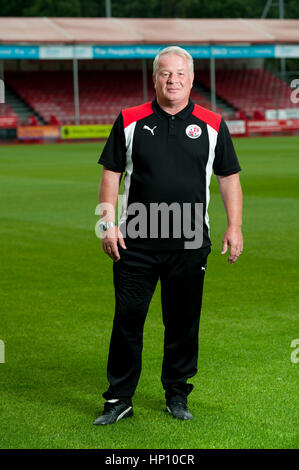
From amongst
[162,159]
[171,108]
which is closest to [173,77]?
[171,108]

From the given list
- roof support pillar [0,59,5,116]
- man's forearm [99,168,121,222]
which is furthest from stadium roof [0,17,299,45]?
man's forearm [99,168,121,222]

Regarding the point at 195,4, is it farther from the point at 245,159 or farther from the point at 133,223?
the point at 133,223

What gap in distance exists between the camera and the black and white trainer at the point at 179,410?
488cm

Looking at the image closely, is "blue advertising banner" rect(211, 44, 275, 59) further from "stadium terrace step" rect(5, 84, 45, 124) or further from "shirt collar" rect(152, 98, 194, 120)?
"shirt collar" rect(152, 98, 194, 120)

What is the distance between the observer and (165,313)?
16.3 ft

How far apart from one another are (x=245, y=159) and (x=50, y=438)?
22995 mm

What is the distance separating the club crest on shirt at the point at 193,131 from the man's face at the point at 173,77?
15 cm

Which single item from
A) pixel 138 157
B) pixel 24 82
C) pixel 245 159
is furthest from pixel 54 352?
pixel 24 82

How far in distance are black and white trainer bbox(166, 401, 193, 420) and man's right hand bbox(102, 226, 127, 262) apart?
0.92 metres

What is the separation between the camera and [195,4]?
73.2 metres

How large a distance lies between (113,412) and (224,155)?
5.13ft

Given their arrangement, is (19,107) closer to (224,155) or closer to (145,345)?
(145,345)

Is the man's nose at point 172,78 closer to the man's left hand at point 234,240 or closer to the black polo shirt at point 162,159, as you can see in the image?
the black polo shirt at point 162,159

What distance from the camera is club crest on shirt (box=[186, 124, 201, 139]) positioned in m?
4.64
